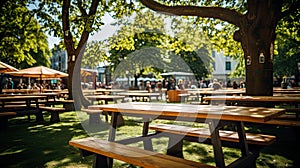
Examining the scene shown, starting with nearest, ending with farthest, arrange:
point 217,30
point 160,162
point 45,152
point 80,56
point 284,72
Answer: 1. point 160,162
2. point 45,152
3. point 80,56
4. point 217,30
5. point 284,72

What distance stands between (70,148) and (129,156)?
259 cm

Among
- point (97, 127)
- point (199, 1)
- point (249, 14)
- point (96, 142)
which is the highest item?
point (199, 1)

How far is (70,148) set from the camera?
184 inches

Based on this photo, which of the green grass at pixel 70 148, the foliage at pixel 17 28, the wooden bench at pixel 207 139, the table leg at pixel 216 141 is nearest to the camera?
the table leg at pixel 216 141

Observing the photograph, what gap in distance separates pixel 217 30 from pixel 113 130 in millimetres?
11534

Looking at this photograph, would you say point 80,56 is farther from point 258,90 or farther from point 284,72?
point 284,72

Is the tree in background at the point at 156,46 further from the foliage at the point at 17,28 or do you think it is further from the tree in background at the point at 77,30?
the foliage at the point at 17,28

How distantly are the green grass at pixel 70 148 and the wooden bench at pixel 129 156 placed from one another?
72 cm

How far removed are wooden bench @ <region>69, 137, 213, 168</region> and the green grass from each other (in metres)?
0.72

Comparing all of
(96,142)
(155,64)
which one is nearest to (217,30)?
(96,142)

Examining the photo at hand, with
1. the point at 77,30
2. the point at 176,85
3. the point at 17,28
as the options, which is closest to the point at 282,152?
the point at 77,30

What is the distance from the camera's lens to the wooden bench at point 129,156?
2320mm

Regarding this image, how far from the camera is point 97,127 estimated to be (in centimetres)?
693

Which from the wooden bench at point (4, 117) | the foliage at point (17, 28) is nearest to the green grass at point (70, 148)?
the wooden bench at point (4, 117)
